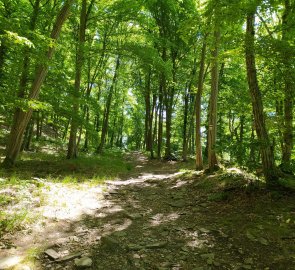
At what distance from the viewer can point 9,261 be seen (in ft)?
13.0

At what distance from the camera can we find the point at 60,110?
1101cm

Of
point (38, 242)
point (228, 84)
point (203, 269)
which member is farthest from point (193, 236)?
point (228, 84)

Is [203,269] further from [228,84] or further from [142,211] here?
[228,84]

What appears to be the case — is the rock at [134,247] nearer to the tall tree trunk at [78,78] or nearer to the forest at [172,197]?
the forest at [172,197]

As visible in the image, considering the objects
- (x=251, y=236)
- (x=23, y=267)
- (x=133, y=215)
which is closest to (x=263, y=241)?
(x=251, y=236)

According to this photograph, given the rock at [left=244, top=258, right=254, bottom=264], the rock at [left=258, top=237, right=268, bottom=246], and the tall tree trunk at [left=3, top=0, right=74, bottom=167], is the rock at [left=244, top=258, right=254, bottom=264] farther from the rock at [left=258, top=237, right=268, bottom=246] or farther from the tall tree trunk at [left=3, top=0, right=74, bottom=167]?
the tall tree trunk at [left=3, top=0, right=74, bottom=167]

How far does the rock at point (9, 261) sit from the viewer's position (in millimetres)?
3832

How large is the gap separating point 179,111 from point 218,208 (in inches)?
1021

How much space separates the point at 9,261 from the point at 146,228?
2572mm

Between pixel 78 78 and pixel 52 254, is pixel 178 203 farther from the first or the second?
pixel 78 78

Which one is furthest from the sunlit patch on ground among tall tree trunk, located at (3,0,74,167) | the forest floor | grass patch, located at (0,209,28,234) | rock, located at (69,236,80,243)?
tall tree trunk, located at (3,0,74,167)

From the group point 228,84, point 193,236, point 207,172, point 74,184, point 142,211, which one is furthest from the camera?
point 228,84

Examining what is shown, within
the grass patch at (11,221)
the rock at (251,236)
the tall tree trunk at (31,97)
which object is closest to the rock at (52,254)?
the grass patch at (11,221)

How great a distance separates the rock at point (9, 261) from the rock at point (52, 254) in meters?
0.38
